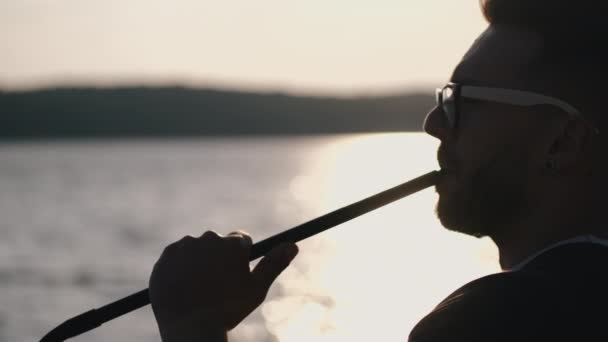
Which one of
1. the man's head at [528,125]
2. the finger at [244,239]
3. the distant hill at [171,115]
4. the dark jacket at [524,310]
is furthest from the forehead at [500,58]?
the distant hill at [171,115]

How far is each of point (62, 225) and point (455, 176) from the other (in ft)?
135

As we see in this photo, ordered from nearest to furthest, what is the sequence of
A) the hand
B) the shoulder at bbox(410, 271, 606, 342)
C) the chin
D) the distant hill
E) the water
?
the shoulder at bbox(410, 271, 606, 342), the hand, the chin, the water, the distant hill

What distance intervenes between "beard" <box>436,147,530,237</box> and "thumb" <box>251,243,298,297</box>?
1.27 ft

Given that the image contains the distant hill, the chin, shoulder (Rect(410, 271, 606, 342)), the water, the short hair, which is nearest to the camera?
shoulder (Rect(410, 271, 606, 342))

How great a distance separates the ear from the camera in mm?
2176

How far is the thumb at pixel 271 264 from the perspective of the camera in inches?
81.0

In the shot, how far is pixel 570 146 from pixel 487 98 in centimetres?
20

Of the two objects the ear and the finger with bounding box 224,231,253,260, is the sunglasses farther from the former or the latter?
the finger with bounding box 224,231,253,260

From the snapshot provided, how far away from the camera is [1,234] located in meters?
37.1

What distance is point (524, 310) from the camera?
6.07ft

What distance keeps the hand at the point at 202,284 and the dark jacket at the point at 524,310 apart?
0.33 m

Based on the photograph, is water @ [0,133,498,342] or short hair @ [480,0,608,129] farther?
water @ [0,133,498,342]

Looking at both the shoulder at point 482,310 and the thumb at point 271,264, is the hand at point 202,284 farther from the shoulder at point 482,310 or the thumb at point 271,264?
the shoulder at point 482,310

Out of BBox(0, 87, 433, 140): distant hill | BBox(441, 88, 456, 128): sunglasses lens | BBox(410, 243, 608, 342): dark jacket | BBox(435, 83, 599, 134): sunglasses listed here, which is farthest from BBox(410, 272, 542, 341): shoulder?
BBox(0, 87, 433, 140): distant hill
